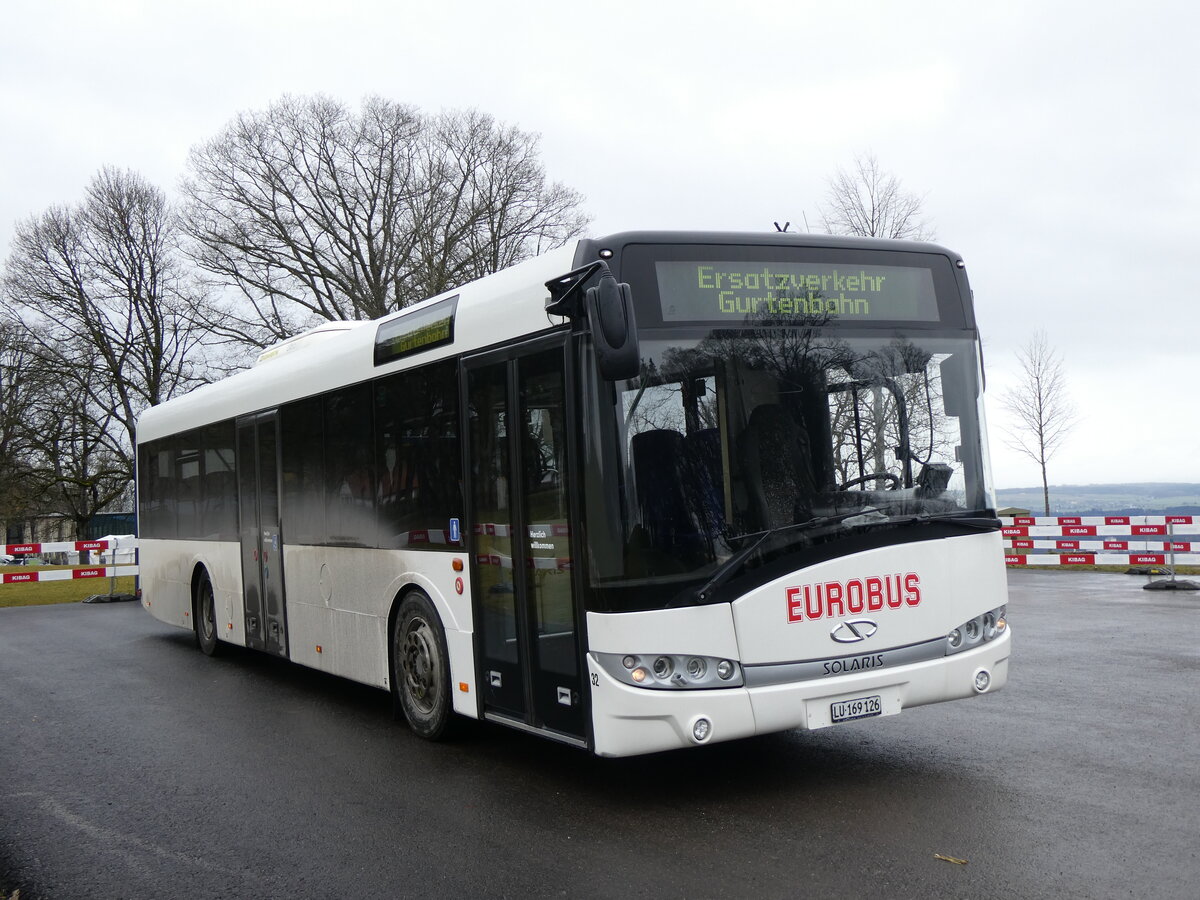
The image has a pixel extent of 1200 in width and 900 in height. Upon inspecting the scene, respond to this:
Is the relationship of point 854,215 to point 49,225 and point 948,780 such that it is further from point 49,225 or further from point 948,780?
point 49,225

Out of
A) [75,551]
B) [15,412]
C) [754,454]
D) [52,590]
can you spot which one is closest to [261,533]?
[754,454]

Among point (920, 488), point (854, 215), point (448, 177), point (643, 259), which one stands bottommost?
point (920, 488)

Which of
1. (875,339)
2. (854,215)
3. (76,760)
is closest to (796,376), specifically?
(875,339)

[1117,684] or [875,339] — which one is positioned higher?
[875,339]

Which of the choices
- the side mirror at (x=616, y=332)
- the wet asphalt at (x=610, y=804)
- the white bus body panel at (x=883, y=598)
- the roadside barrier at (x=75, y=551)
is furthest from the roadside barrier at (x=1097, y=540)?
the roadside barrier at (x=75, y=551)

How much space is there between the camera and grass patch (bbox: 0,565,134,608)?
23.8 metres

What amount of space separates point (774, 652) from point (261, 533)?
6.59 m

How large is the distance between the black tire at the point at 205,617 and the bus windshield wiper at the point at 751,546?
8591 millimetres

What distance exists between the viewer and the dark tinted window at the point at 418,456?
7828 millimetres

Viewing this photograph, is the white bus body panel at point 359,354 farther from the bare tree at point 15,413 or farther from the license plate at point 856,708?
the bare tree at point 15,413

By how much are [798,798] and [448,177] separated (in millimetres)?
32480

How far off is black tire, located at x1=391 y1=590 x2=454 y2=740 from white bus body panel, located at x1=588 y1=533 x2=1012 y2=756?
78.6 inches

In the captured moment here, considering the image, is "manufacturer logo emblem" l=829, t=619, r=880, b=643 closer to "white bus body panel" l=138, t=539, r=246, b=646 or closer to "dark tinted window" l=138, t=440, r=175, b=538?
"white bus body panel" l=138, t=539, r=246, b=646

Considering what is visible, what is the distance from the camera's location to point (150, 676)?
1217 cm
